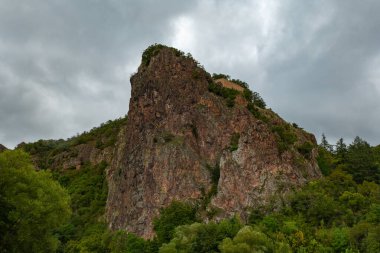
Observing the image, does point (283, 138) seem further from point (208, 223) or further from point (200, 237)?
point (200, 237)

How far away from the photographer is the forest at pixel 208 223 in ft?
124

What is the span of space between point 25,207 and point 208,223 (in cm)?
4322

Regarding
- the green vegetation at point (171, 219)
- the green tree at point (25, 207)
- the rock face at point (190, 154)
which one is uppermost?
the rock face at point (190, 154)

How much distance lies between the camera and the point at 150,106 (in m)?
99.4

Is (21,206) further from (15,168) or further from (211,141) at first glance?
(211,141)

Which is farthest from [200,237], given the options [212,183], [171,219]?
[212,183]

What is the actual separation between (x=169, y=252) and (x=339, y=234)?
77.5 ft

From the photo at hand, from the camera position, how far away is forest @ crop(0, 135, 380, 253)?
37656 millimetres

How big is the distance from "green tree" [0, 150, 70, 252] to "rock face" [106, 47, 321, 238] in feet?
145

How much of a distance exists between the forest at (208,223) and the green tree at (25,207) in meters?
0.07

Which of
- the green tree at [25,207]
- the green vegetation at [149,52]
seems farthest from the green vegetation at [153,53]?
the green tree at [25,207]

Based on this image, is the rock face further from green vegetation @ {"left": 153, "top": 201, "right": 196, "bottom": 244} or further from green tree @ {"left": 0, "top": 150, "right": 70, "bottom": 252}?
green tree @ {"left": 0, "top": 150, "right": 70, "bottom": 252}

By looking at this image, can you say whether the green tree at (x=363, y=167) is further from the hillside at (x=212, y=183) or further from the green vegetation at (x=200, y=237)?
the green vegetation at (x=200, y=237)

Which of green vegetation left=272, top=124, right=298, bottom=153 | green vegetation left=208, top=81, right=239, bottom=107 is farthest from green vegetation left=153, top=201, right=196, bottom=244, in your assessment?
green vegetation left=208, top=81, right=239, bottom=107
